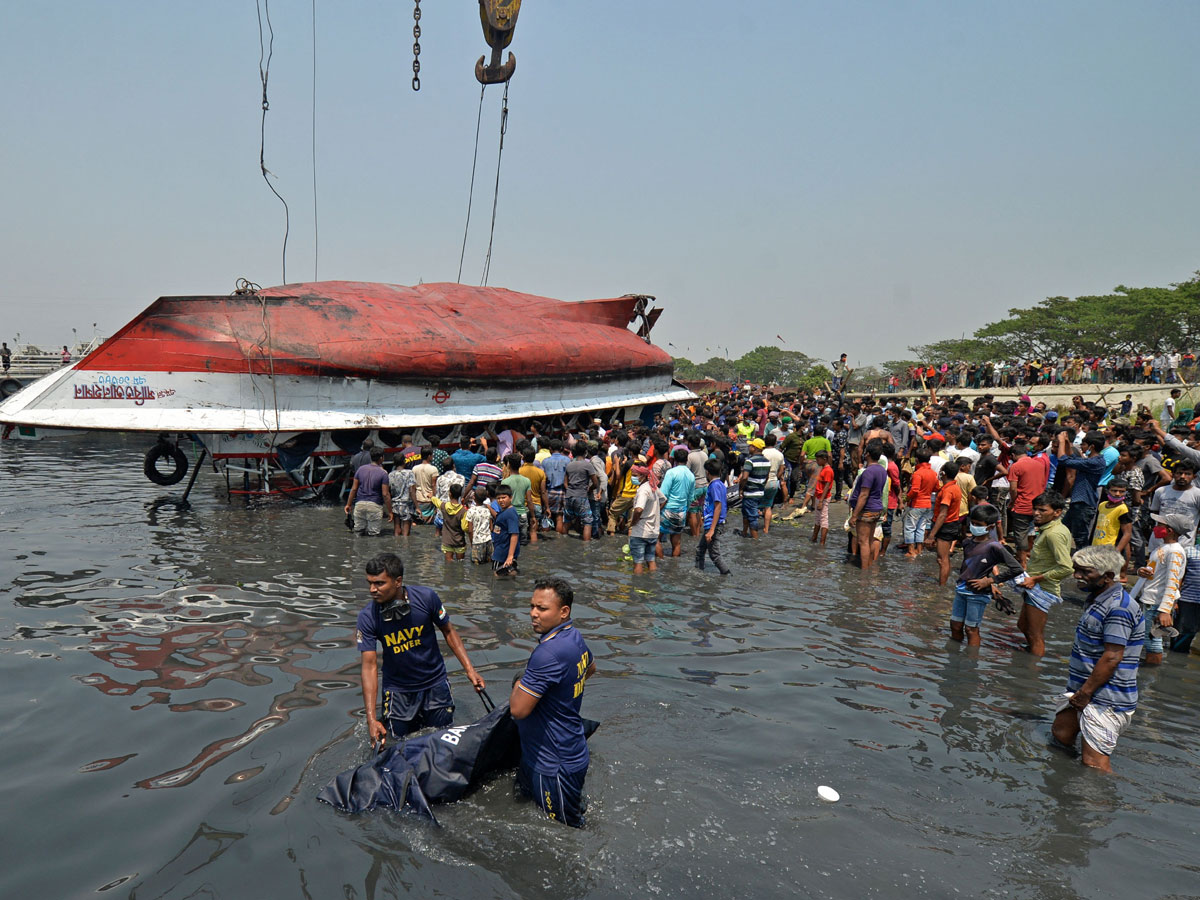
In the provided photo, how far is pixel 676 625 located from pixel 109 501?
12.4 metres

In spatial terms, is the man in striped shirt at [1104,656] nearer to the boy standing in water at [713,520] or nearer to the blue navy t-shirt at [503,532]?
the boy standing in water at [713,520]

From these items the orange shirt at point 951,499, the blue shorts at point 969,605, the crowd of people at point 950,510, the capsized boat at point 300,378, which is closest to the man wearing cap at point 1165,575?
the crowd of people at point 950,510

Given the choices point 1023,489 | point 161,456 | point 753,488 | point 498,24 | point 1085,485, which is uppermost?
point 498,24

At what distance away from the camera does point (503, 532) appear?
31.3 ft

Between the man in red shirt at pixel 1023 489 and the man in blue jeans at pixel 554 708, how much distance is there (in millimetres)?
8364

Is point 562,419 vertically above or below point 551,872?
above

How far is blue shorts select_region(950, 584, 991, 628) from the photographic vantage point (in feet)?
23.6

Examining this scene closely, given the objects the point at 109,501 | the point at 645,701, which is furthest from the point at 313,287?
the point at 645,701

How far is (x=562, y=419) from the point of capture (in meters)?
20.5

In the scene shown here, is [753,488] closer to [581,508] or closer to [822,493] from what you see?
[822,493]

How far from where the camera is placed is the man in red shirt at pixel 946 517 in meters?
9.73

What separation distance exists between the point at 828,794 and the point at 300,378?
12766 mm

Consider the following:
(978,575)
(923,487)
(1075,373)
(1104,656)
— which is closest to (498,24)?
(923,487)

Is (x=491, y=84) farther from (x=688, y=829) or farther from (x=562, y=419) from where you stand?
(x=688, y=829)
